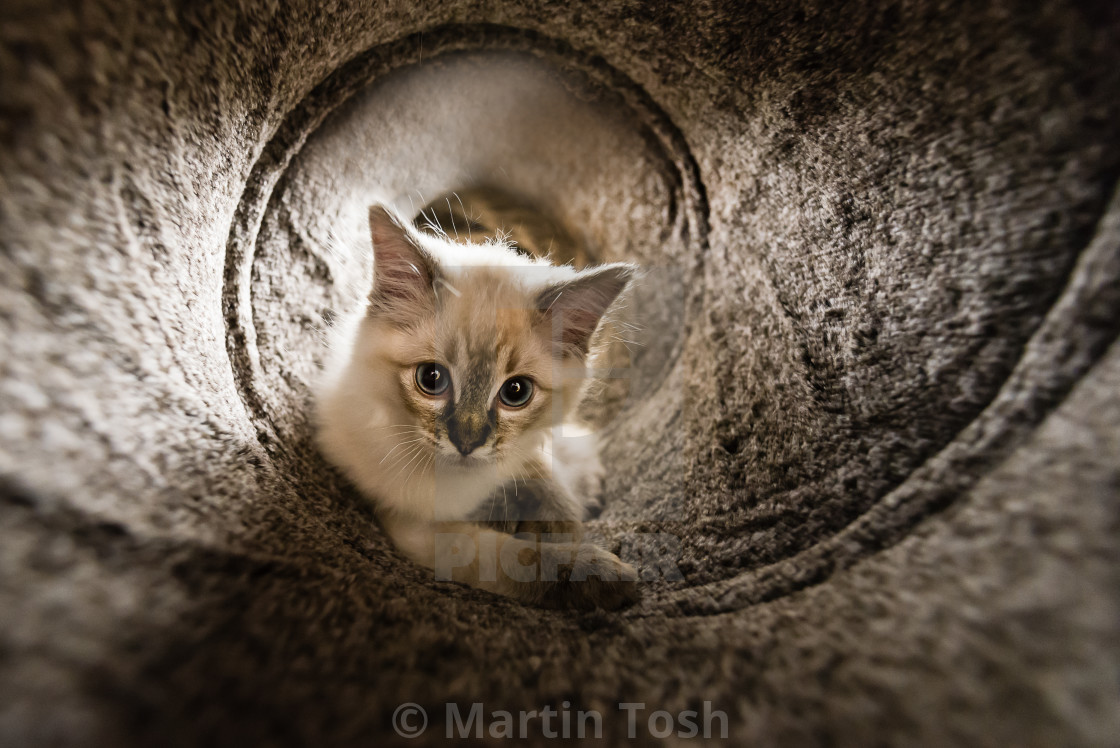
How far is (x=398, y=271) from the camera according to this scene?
119 cm

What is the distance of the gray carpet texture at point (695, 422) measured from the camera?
471 mm

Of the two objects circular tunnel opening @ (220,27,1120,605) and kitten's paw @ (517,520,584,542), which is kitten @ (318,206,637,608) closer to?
kitten's paw @ (517,520,584,542)

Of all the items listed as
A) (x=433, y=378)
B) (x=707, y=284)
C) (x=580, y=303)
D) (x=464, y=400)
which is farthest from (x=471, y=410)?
(x=707, y=284)

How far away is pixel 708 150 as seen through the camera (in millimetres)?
1456

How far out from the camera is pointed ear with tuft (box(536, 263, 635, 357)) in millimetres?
1121

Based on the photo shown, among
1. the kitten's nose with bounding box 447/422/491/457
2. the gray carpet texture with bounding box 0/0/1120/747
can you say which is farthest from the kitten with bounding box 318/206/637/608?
the gray carpet texture with bounding box 0/0/1120/747

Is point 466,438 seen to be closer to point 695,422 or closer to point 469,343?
point 469,343

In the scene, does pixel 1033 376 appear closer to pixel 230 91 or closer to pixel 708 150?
pixel 708 150

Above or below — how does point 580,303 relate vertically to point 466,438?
above

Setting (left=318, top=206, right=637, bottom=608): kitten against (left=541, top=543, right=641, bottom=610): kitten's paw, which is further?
(left=318, top=206, right=637, bottom=608): kitten
